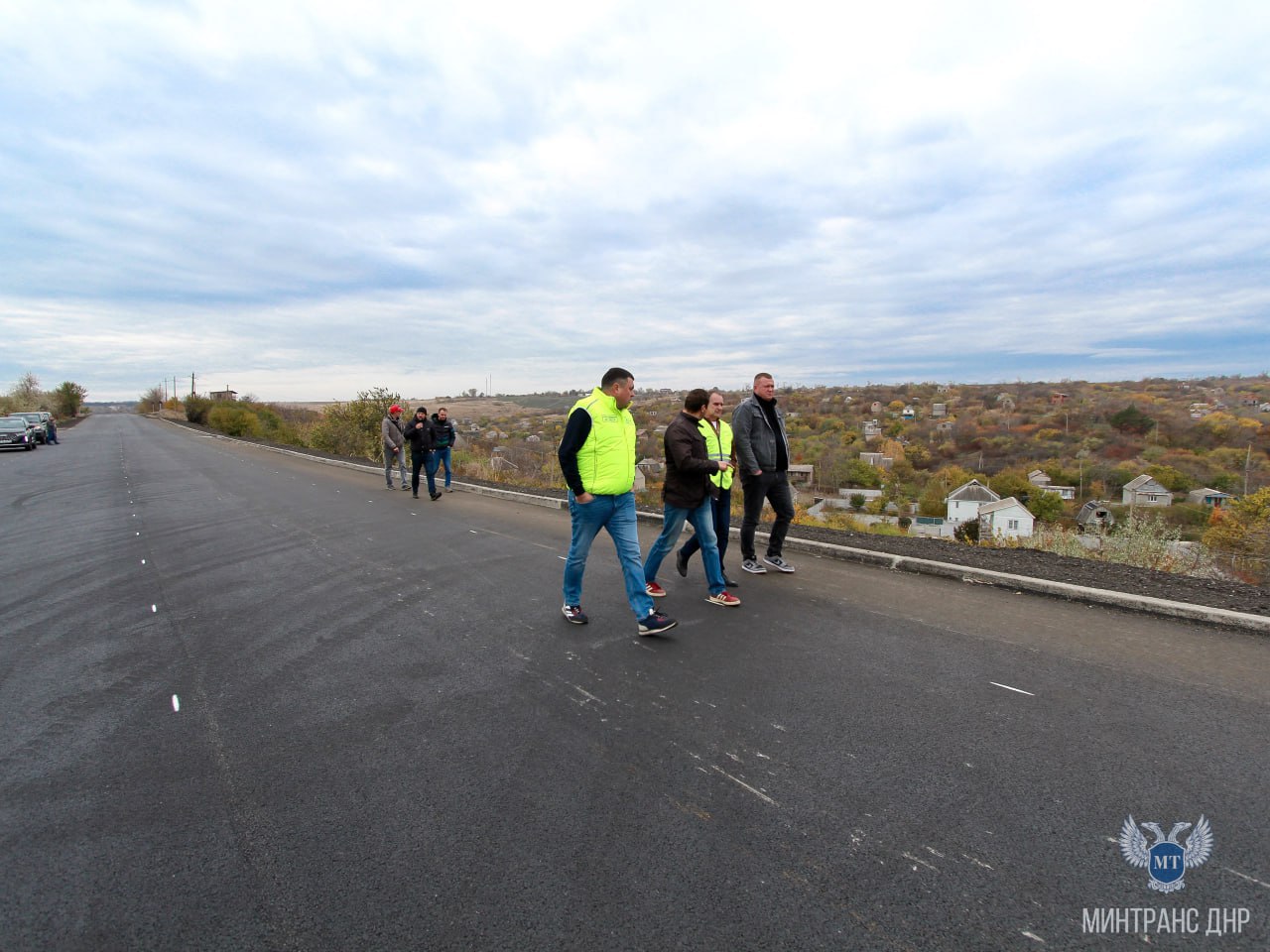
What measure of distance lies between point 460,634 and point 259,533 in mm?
5755

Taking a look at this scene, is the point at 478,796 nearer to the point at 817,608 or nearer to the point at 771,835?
the point at 771,835

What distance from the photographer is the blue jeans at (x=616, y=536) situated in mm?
4598

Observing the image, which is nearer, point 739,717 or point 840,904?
point 840,904

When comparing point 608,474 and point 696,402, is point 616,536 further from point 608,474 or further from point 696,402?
point 696,402

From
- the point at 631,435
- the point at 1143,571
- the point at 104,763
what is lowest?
the point at 104,763

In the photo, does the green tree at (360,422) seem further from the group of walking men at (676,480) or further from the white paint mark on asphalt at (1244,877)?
the white paint mark on asphalt at (1244,877)

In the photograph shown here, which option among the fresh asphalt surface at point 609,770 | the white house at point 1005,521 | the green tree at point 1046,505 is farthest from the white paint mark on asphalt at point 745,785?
the green tree at point 1046,505

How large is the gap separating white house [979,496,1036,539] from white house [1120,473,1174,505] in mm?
4728

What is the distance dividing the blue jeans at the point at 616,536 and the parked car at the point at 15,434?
33.4 meters

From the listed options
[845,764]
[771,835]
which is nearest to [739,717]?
[845,764]

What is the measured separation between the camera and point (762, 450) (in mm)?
6035

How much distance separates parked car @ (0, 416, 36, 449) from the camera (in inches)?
1008

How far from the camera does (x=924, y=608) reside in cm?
520

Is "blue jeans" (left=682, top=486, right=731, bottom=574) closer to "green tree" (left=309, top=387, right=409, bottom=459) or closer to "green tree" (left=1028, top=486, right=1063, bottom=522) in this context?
"green tree" (left=1028, top=486, right=1063, bottom=522)
